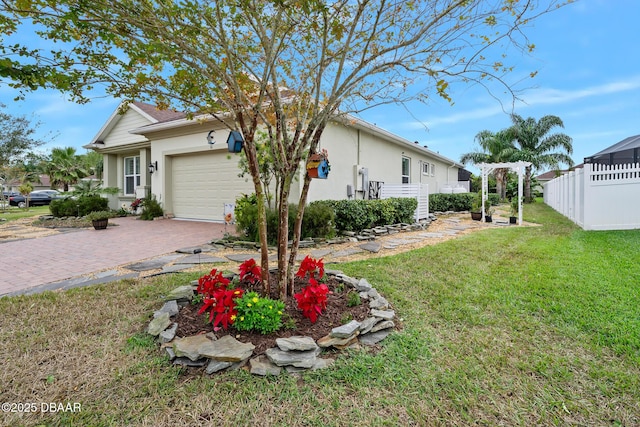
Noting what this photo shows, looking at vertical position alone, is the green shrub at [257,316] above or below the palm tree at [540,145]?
below

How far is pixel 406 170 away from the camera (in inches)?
618

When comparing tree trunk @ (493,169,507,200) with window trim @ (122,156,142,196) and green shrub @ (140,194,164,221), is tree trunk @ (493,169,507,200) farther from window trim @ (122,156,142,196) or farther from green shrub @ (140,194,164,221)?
window trim @ (122,156,142,196)

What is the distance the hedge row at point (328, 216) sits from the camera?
6.88 meters

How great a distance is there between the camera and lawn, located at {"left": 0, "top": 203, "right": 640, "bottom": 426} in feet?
6.23

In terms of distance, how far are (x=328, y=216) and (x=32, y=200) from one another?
32.0 metres

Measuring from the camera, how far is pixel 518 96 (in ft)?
9.87

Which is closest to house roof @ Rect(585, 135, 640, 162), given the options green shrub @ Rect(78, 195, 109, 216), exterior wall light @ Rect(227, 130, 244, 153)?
exterior wall light @ Rect(227, 130, 244, 153)

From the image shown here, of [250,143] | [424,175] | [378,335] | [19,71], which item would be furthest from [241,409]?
[424,175]

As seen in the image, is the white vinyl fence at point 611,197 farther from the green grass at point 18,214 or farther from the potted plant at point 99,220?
the green grass at point 18,214

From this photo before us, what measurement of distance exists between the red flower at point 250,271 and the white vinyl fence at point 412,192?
27.0 feet

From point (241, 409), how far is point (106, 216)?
32.8 ft

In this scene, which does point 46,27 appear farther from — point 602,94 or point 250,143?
point 602,94

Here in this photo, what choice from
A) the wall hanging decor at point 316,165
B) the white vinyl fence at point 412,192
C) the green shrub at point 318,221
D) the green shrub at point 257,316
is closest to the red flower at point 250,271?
the green shrub at point 257,316

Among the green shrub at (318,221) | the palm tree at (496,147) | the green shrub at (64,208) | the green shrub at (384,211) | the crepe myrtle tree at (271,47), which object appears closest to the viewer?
the crepe myrtle tree at (271,47)
